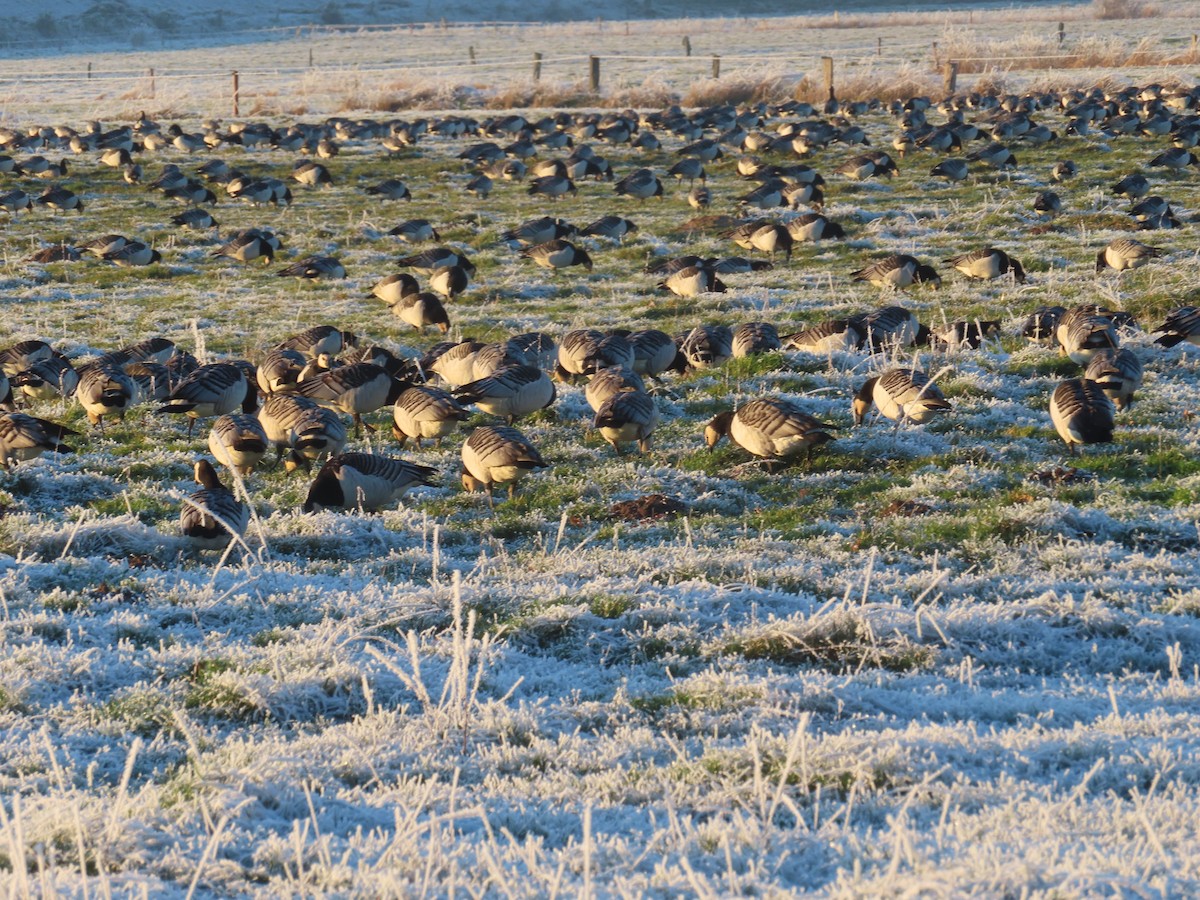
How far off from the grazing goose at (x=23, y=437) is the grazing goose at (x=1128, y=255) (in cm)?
1298

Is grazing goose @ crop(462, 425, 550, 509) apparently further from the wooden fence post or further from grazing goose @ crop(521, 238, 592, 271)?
the wooden fence post

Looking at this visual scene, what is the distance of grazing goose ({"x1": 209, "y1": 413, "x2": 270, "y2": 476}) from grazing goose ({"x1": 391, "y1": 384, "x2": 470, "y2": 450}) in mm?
1183

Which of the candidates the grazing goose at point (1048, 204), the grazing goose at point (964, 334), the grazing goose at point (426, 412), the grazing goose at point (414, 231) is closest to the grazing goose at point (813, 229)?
the grazing goose at point (1048, 204)

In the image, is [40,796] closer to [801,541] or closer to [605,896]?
[605,896]

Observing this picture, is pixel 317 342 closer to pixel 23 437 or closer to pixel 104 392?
pixel 104 392

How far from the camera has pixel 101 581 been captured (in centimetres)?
755

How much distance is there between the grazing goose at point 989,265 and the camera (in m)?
16.5

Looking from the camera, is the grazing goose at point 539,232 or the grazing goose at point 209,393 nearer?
the grazing goose at point 209,393

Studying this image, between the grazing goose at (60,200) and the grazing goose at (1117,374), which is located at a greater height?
the grazing goose at (60,200)

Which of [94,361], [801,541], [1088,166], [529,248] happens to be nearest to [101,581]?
[801,541]

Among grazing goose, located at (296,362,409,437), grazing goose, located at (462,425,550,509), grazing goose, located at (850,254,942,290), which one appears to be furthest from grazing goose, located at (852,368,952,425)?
grazing goose, located at (850,254,942,290)

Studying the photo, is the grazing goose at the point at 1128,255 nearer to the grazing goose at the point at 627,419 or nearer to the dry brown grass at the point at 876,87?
the grazing goose at the point at 627,419

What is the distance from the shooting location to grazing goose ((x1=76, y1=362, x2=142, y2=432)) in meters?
11.2

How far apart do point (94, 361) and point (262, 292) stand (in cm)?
681
